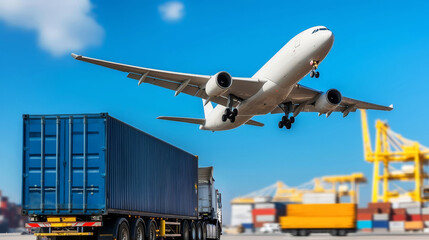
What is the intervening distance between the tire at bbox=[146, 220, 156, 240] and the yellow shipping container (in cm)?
2314

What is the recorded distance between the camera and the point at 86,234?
13648 mm

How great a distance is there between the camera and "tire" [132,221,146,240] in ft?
49.9

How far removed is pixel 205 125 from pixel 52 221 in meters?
20.6

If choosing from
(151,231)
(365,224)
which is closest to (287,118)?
(151,231)

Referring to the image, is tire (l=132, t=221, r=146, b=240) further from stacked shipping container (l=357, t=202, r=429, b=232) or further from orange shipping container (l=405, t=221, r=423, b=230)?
orange shipping container (l=405, t=221, r=423, b=230)

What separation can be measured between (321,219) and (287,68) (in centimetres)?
1787

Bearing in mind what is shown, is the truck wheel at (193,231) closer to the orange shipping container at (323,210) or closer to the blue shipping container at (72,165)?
the blue shipping container at (72,165)

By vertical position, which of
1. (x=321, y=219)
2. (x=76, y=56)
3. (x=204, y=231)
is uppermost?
(x=76, y=56)

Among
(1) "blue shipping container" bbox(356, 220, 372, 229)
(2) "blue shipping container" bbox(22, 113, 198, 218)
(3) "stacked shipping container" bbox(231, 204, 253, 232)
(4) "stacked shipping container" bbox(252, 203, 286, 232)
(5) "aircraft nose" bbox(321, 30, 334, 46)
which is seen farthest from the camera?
(3) "stacked shipping container" bbox(231, 204, 253, 232)

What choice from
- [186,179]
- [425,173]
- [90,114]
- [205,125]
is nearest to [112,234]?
[90,114]

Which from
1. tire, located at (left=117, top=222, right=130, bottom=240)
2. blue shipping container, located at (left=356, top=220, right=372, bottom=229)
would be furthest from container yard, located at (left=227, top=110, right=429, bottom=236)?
tire, located at (left=117, top=222, right=130, bottom=240)

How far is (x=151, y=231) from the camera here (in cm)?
1684

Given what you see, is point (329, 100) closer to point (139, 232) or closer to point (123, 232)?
point (139, 232)

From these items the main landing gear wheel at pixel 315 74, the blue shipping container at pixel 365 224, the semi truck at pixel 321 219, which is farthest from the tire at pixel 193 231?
the blue shipping container at pixel 365 224
